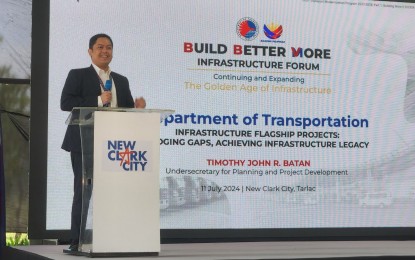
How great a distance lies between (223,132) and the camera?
5574 mm

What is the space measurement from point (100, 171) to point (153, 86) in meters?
1.70

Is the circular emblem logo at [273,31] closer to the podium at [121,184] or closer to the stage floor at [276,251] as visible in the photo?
the stage floor at [276,251]

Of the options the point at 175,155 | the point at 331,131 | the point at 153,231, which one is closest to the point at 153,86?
the point at 175,155

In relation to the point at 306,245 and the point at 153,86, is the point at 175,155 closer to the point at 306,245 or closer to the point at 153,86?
the point at 153,86

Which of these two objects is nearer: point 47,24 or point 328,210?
point 47,24

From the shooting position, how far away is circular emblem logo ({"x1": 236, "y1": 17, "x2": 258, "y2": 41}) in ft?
18.7

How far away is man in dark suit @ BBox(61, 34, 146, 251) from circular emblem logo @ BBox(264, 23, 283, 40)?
1.11 metres

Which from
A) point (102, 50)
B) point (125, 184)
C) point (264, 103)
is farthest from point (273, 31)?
point (125, 184)

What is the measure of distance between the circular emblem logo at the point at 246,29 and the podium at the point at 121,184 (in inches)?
74.2

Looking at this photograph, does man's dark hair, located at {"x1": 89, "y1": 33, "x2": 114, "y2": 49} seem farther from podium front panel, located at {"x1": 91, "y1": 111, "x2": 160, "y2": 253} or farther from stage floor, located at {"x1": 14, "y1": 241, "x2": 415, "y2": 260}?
stage floor, located at {"x1": 14, "y1": 241, "x2": 415, "y2": 260}

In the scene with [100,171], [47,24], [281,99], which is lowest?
[100,171]

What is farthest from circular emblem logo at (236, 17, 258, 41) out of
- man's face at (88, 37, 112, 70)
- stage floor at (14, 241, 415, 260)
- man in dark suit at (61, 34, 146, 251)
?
stage floor at (14, 241, 415, 260)

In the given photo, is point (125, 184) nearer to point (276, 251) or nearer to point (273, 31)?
point (276, 251)

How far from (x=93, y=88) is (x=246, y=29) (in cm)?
127
